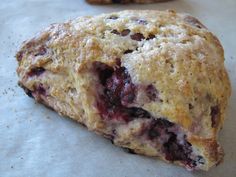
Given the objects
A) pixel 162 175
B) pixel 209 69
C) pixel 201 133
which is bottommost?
pixel 162 175

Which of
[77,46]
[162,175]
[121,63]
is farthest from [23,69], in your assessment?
[162,175]

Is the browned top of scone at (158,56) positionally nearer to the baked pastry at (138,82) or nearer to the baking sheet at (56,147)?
the baked pastry at (138,82)

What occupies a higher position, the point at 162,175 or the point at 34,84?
the point at 34,84

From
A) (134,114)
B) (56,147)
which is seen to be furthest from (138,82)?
(56,147)

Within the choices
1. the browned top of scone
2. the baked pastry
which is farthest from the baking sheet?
the browned top of scone

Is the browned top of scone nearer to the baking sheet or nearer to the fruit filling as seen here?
A: the fruit filling

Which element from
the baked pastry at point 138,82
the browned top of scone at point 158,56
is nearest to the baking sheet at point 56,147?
the baked pastry at point 138,82

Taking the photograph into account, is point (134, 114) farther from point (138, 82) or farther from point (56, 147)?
point (56, 147)

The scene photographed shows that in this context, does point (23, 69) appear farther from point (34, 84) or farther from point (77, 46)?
point (77, 46)
